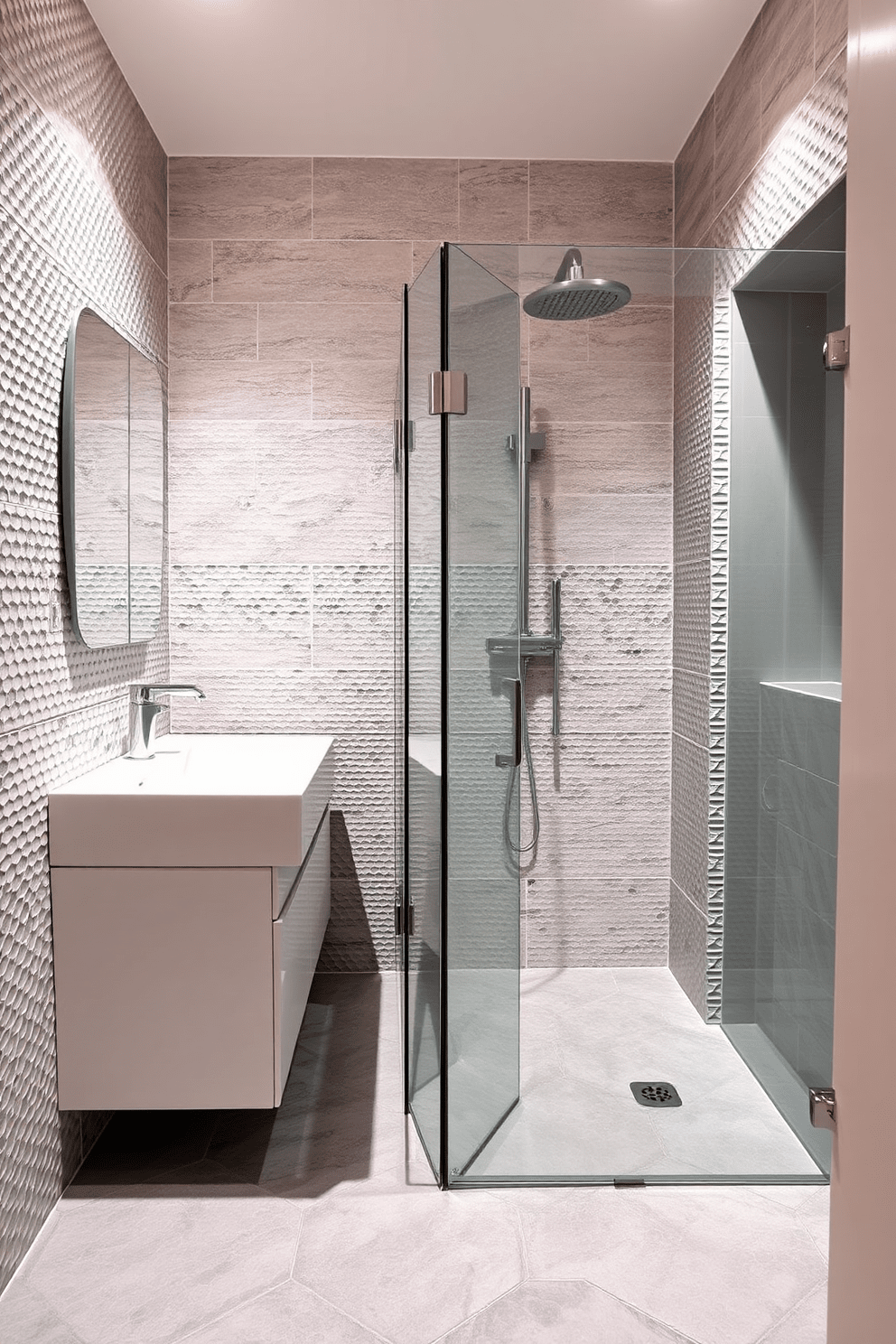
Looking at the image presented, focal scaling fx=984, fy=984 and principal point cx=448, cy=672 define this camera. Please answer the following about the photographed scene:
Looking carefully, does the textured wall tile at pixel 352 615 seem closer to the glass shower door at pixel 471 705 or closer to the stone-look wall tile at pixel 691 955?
the glass shower door at pixel 471 705

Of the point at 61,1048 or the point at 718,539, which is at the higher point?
the point at 718,539

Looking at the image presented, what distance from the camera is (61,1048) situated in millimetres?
1959

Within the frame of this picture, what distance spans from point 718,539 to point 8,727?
1.41 metres

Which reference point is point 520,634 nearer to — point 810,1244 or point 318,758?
point 318,758

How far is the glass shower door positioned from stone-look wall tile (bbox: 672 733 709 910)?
1.05 feet

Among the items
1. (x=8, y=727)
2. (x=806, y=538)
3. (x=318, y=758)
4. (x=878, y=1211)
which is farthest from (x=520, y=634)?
(x=878, y=1211)

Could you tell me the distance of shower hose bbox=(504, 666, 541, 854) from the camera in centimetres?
197

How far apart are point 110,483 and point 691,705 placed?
149 cm

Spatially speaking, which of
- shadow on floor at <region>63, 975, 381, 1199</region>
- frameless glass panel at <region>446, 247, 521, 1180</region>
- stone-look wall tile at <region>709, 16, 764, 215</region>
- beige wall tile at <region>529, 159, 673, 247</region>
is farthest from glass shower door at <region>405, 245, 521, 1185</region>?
beige wall tile at <region>529, 159, 673, 247</region>

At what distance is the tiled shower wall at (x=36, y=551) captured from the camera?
1779 mm

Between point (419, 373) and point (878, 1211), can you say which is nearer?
point (878, 1211)

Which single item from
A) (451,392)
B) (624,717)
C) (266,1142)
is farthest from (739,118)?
(266,1142)

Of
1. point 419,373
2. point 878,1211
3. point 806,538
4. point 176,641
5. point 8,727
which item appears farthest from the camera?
point 176,641

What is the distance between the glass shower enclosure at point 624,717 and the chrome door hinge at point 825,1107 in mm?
717
